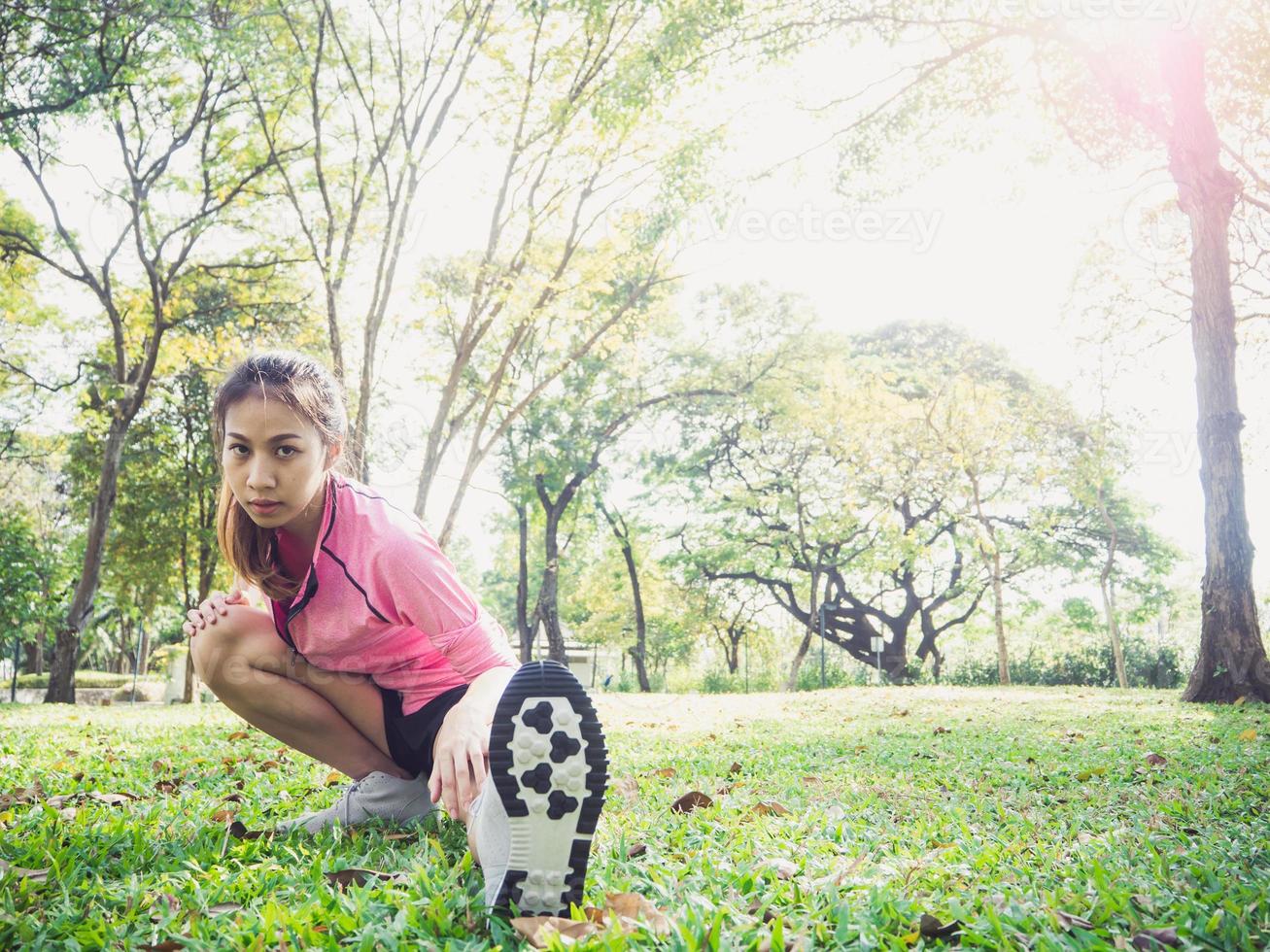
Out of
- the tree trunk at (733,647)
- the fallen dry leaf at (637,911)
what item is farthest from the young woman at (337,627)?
the tree trunk at (733,647)

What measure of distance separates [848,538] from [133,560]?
15.3 meters

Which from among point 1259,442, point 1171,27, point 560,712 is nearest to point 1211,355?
point 1171,27

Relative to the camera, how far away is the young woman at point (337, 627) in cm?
207

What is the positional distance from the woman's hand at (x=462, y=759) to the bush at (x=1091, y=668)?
60.7 ft

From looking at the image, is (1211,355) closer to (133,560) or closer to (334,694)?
(334,694)

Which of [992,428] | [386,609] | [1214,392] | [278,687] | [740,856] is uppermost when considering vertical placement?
[992,428]

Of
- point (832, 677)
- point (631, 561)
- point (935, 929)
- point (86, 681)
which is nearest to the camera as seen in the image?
point (935, 929)

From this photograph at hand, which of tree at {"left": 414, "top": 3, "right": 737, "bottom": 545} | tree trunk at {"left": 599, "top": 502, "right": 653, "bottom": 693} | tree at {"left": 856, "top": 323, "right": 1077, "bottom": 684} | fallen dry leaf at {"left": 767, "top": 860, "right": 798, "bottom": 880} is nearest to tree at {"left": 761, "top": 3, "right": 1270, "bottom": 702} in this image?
tree at {"left": 414, "top": 3, "right": 737, "bottom": 545}

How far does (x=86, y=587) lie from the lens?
38.3 ft

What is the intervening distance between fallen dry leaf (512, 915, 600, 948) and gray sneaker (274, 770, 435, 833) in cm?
104

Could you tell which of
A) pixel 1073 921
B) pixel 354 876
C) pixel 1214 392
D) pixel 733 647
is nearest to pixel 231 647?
pixel 354 876

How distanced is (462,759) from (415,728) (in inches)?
23.5

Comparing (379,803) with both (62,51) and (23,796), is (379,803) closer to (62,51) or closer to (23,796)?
(23,796)

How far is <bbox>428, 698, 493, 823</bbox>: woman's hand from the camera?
1800 mm
